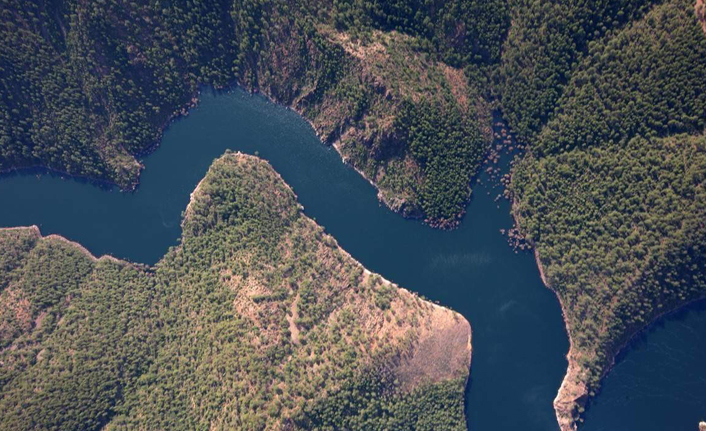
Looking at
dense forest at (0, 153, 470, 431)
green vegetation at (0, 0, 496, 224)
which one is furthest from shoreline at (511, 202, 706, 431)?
green vegetation at (0, 0, 496, 224)

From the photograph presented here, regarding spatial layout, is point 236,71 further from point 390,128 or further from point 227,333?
point 227,333

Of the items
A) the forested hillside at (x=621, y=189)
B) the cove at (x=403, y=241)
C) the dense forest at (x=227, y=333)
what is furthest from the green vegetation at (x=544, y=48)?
the dense forest at (x=227, y=333)

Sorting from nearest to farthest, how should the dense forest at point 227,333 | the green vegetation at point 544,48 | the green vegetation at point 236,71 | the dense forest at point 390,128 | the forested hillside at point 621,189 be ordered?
the forested hillside at point 621,189 → the dense forest at point 390,128 → the green vegetation at point 544,48 → the dense forest at point 227,333 → the green vegetation at point 236,71

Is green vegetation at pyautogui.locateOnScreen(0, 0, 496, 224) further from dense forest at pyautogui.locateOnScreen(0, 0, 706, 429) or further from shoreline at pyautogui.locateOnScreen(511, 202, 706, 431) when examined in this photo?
shoreline at pyautogui.locateOnScreen(511, 202, 706, 431)

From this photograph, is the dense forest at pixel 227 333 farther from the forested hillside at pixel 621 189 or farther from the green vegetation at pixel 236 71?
the forested hillside at pixel 621 189

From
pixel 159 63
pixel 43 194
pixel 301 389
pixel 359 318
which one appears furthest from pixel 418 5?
pixel 43 194
